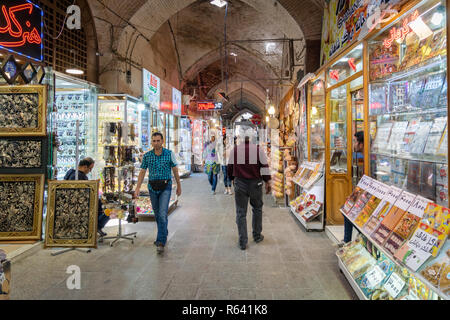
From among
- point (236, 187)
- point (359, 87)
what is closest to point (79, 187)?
point (236, 187)

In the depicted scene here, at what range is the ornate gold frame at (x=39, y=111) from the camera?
398 centimetres

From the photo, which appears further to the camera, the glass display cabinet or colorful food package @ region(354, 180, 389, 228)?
the glass display cabinet

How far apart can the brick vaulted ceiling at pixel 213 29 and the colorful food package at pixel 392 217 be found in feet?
15.2

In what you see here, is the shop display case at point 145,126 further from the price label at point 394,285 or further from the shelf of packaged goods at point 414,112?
the price label at point 394,285

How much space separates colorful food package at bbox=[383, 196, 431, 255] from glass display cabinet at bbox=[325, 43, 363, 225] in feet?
7.37

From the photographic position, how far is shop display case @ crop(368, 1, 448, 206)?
229cm

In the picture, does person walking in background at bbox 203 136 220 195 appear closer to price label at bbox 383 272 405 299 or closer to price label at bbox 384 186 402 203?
price label at bbox 384 186 402 203

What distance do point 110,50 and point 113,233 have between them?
4.68 m

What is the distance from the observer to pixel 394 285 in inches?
82.0

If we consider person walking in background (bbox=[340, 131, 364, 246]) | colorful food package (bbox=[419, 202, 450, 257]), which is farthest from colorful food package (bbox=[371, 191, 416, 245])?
person walking in background (bbox=[340, 131, 364, 246])

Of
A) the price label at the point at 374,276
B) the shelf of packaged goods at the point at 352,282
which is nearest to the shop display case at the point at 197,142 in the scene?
the shelf of packaged goods at the point at 352,282

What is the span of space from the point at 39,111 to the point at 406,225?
4.55 meters

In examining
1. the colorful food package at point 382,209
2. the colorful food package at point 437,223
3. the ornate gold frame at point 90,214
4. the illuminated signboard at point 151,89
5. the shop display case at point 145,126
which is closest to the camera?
the colorful food package at point 437,223
